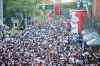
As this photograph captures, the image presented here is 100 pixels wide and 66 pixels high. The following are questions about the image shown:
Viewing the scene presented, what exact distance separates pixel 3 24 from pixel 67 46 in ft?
2.23

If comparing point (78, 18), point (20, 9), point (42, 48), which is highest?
point (20, 9)

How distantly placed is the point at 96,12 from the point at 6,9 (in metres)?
0.90

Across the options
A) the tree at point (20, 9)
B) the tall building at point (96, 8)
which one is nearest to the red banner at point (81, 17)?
the tall building at point (96, 8)

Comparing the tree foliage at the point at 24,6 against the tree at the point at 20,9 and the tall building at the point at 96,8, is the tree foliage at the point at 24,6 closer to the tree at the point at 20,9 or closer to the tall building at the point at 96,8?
the tree at the point at 20,9

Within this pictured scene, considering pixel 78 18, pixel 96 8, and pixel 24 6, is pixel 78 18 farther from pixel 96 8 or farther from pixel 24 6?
pixel 24 6

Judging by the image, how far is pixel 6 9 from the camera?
16.5ft

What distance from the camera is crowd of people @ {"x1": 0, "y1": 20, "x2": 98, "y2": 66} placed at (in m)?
5.06

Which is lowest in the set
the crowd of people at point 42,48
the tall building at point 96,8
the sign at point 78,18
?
the crowd of people at point 42,48

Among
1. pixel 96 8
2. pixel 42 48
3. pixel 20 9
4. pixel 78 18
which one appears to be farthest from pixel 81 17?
pixel 20 9

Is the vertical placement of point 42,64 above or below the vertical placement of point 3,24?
below

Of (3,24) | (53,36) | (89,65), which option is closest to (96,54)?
(89,65)

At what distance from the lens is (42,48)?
199 inches

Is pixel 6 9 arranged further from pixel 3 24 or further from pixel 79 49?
pixel 79 49

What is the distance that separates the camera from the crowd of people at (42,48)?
16.6 feet
